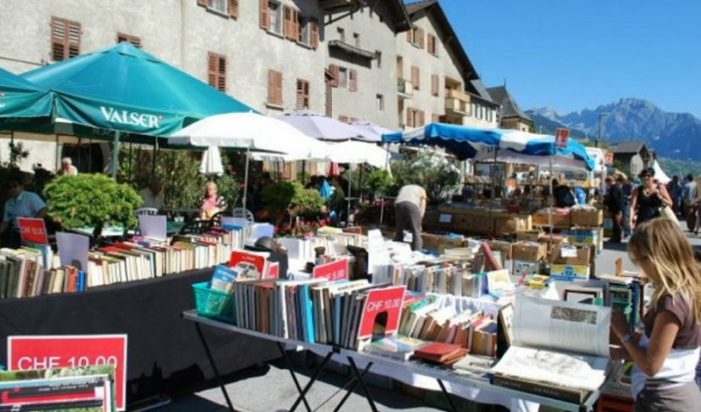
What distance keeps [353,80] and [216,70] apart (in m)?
11.0

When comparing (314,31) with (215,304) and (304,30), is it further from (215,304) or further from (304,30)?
(215,304)

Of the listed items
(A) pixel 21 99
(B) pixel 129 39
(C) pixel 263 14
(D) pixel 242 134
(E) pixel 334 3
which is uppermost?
(E) pixel 334 3

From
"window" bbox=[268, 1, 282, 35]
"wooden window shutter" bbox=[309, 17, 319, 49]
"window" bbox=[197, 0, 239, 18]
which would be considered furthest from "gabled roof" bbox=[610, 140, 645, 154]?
"window" bbox=[197, 0, 239, 18]

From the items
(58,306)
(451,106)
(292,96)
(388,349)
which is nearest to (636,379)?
(388,349)

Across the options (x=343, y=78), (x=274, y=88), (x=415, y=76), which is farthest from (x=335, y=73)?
(x=415, y=76)

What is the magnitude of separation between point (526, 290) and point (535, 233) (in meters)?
5.20

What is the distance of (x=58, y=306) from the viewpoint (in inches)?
146

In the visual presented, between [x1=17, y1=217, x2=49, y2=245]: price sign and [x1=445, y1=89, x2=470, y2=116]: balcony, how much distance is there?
1562 inches

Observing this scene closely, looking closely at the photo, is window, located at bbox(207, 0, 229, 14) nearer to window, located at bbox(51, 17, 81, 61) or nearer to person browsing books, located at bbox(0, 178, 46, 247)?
window, located at bbox(51, 17, 81, 61)

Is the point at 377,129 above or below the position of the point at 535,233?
above

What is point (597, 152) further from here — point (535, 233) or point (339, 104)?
point (339, 104)

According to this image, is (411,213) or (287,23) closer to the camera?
(411,213)

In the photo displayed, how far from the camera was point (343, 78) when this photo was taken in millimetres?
29281

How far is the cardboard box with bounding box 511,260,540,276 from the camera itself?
334 inches
